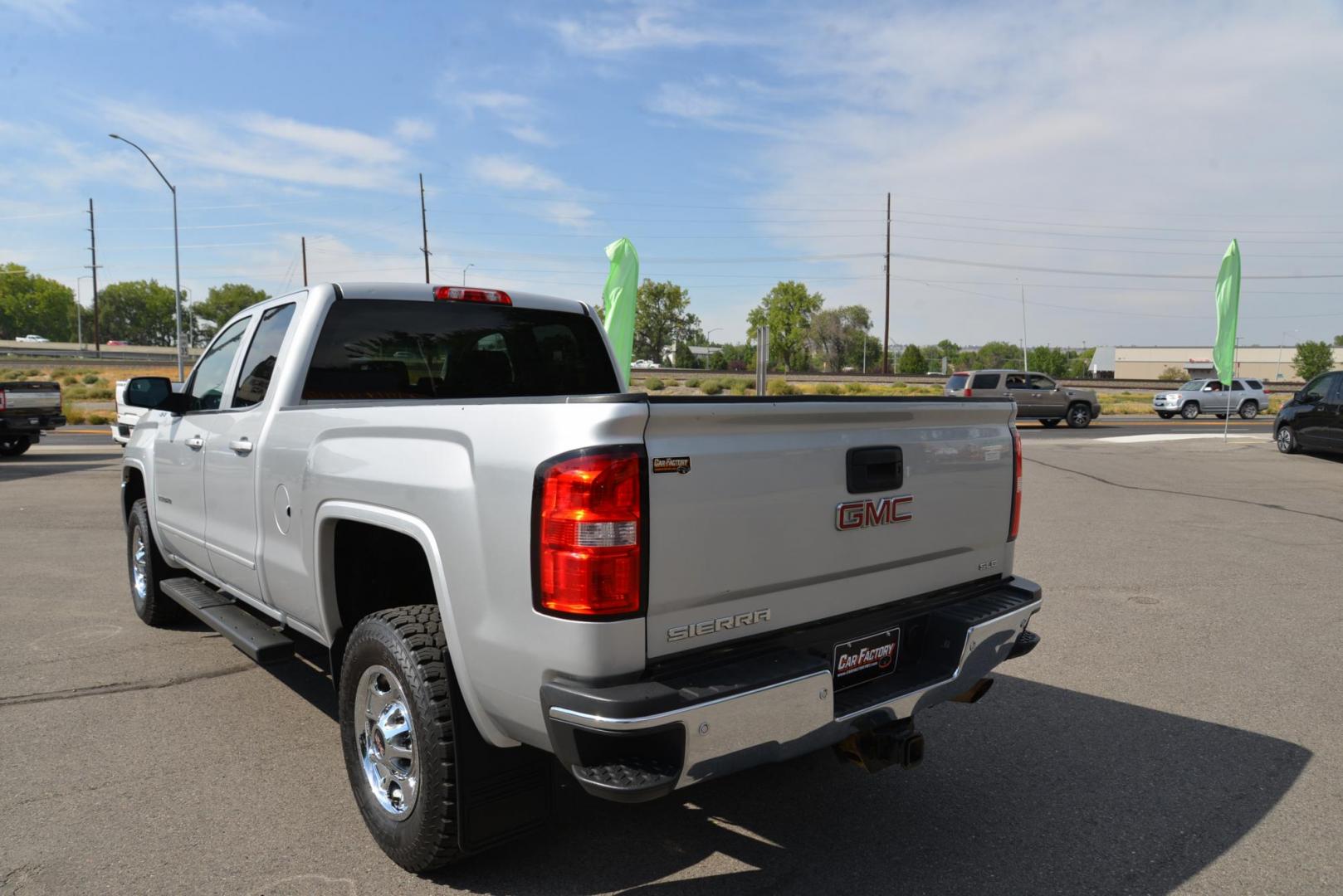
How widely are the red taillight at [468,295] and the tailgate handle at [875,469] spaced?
7.51ft

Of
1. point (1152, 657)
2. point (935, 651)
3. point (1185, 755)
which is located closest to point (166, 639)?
point (935, 651)

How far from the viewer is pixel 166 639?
18.1 feet

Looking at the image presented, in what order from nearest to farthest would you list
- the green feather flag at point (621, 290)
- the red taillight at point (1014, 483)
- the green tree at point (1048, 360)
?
1. the red taillight at point (1014, 483)
2. the green feather flag at point (621, 290)
3. the green tree at point (1048, 360)

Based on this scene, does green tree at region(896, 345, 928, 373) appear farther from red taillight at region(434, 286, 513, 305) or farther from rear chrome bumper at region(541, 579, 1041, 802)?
rear chrome bumper at region(541, 579, 1041, 802)

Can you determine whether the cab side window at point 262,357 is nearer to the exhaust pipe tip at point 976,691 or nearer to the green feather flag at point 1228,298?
the exhaust pipe tip at point 976,691

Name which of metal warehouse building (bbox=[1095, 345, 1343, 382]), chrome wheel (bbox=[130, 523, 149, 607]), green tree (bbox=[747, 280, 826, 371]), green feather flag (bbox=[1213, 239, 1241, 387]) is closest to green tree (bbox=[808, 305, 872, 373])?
green tree (bbox=[747, 280, 826, 371])

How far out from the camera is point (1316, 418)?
17.0m

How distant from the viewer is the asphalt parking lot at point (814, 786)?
2.95m

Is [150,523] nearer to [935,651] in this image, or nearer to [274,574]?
[274,574]

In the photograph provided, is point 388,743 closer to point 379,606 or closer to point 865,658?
point 379,606

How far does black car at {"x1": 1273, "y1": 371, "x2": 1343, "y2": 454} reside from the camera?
54.0 ft

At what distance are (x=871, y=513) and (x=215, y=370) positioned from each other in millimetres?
3738

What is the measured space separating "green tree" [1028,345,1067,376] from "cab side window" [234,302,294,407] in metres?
131

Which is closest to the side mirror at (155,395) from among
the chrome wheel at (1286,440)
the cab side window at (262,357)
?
the cab side window at (262,357)
